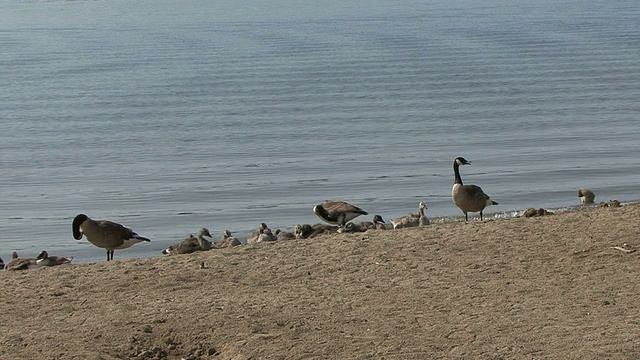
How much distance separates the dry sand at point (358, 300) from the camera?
8266mm

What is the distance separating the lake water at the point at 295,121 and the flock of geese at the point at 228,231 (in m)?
1.62

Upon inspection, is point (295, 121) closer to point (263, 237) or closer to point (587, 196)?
point (587, 196)

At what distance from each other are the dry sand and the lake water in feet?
16.9

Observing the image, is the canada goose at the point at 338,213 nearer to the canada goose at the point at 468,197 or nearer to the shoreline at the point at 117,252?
the shoreline at the point at 117,252

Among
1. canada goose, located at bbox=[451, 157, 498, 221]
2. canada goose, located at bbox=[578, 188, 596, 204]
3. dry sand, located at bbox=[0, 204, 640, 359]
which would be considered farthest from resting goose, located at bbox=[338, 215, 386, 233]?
canada goose, located at bbox=[578, 188, 596, 204]

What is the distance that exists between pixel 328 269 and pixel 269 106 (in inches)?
761

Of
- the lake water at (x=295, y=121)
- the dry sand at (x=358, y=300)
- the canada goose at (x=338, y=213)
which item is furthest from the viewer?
the lake water at (x=295, y=121)

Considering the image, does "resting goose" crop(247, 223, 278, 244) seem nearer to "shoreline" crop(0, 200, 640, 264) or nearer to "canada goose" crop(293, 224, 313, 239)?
"canada goose" crop(293, 224, 313, 239)

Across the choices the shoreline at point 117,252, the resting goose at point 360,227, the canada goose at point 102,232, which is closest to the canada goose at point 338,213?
the resting goose at point 360,227

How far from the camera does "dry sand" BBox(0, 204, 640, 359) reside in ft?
27.1

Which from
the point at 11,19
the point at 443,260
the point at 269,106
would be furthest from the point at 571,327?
the point at 11,19

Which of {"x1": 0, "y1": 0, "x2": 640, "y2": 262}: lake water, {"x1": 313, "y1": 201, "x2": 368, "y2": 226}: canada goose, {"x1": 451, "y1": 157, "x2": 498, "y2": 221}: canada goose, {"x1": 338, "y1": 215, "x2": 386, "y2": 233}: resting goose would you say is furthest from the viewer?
{"x1": 0, "y1": 0, "x2": 640, "y2": 262}: lake water

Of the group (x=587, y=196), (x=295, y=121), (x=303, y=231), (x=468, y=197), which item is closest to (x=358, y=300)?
(x=303, y=231)

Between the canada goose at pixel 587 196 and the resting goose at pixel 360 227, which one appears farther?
the canada goose at pixel 587 196
